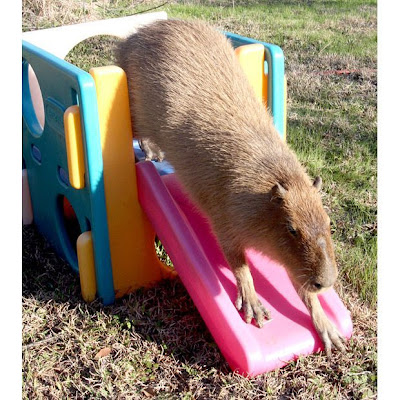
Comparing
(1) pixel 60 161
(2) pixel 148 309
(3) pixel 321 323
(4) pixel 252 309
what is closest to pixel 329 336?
(3) pixel 321 323

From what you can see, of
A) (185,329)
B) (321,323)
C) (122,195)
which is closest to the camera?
(321,323)

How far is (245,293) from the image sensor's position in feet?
9.47

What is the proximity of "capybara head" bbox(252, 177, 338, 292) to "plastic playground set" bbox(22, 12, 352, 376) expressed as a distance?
355mm

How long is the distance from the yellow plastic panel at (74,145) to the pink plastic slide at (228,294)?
1.07 feet

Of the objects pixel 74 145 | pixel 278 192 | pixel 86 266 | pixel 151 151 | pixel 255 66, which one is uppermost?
pixel 255 66

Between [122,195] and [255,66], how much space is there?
1.05 meters

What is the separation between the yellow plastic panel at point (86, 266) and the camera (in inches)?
125

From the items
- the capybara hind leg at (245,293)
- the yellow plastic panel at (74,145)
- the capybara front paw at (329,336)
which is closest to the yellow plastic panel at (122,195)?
the yellow plastic panel at (74,145)

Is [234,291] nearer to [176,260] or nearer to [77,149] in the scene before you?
[176,260]

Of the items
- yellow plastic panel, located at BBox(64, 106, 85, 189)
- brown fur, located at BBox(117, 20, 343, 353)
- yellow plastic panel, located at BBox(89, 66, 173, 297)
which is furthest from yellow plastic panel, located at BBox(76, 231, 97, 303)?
brown fur, located at BBox(117, 20, 343, 353)

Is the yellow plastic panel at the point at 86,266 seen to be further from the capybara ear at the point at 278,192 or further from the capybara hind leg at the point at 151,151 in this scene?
the capybara ear at the point at 278,192

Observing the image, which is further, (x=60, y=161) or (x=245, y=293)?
→ (x=60, y=161)

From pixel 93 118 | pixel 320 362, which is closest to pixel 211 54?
pixel 93 118

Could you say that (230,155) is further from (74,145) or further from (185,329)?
(185,329)
